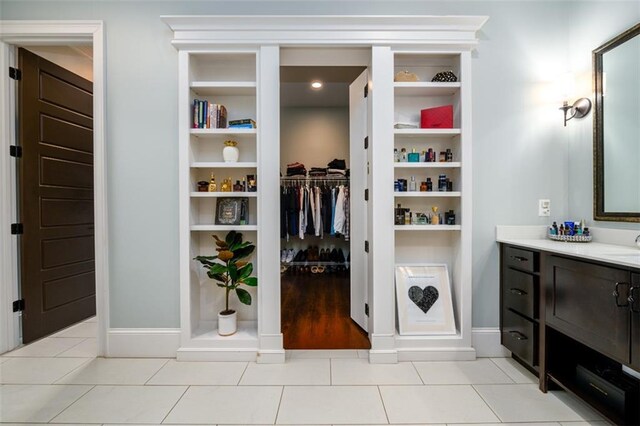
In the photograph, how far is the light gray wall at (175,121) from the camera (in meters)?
2.28

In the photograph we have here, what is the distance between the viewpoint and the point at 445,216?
238 centimetres

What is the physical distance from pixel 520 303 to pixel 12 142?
401cm

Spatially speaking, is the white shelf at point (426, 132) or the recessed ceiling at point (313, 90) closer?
the white shelf at point (426, 132)

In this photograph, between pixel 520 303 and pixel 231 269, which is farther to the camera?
pixel 231 269

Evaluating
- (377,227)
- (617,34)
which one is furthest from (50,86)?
(617,34)

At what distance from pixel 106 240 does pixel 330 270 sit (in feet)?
10.3

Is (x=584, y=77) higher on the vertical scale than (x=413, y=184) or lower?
higher

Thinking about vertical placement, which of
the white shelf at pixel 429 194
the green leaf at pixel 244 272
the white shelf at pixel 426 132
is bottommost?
the green leaf at pixel 244 272

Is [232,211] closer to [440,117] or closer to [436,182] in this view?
[436,182]

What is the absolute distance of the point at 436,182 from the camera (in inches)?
95.8

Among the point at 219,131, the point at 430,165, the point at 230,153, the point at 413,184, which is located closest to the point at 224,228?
the point at 230,153

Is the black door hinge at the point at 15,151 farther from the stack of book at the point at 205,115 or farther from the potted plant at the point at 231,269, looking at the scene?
the potted plant at the point at 231,269

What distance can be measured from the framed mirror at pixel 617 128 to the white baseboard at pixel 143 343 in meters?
3.15

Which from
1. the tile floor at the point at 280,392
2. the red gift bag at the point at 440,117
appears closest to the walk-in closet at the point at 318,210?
the tile floor at the point at 280,392
